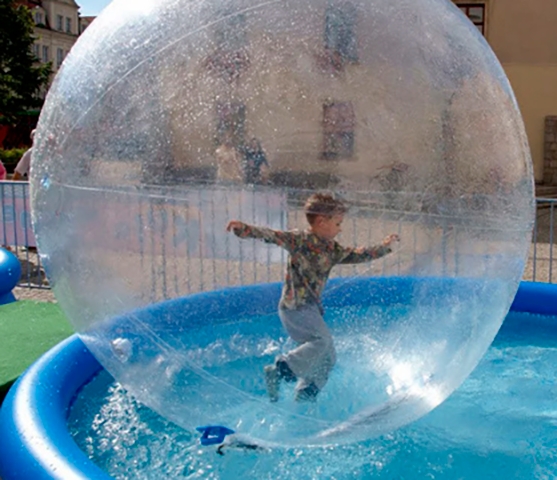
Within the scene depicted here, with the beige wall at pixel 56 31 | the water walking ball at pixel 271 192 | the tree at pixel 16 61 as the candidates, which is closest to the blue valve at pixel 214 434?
the water walking ball at pixel 271 192

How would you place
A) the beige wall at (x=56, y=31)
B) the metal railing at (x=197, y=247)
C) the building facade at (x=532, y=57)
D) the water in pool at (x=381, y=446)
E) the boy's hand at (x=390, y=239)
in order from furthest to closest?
the beige wall at (x=56, y=31), the building facade at (x=532, y=57), the water in pool at (x=381, y=446), the boy's hand at (x=390, y=239), the metal railing at (x=197, y=247)

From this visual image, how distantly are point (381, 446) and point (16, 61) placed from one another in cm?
3269

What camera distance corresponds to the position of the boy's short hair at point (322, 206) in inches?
96.8

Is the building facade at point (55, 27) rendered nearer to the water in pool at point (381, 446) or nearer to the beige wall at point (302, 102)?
the water in pool at point (381, 446)

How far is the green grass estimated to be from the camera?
430 cm

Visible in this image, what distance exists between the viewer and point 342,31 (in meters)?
2.51

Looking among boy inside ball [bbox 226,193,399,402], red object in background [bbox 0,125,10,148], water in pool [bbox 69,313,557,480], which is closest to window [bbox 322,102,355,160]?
boy inside ball [bbox 226,193,399,402]

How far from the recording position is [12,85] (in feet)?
104

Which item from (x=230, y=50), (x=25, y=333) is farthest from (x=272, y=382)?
(x=25, y=333)

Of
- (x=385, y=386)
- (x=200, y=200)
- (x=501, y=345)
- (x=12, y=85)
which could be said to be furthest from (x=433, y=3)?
(x=12, y=85)

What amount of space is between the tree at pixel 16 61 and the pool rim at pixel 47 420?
1168 inches

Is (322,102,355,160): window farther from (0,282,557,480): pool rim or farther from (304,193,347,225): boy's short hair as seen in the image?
(0,282,557,480): pool rim

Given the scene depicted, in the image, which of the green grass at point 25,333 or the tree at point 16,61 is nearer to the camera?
the green grass at point 25,333

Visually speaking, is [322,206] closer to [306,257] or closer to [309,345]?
[306,257]
